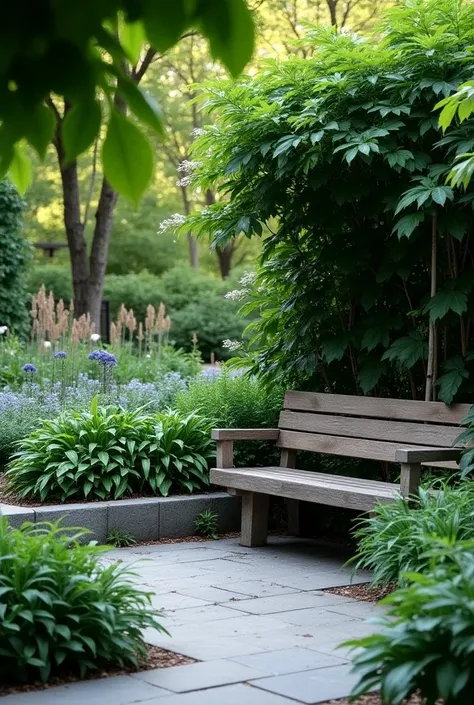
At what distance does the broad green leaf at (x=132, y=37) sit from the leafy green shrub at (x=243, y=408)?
236 inches

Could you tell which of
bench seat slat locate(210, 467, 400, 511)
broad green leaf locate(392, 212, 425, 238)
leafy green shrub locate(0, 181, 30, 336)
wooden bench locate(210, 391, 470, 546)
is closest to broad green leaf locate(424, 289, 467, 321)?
broad green leaf locate(392, 212, 425, 238)

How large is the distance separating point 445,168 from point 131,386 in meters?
4.60

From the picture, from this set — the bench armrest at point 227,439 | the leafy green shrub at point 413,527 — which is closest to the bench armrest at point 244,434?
the bench armrest at point 227,439

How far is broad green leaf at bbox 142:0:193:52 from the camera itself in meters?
1.81

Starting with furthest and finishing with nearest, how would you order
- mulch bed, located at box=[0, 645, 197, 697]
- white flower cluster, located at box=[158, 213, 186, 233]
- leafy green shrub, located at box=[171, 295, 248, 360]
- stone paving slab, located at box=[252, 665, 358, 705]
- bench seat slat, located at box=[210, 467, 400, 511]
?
1. leafy green shrub, located at box=[171, 295, 248, 360]
2. white flower cluster, located at box=[158, 213, 186, 233]
3. bench seat slat, located at box=[210, 467, 400, 511]
4. mulch bed, located at box=[0, 645, 197, 697]
5. stone paving slab, located at box=[252, 665, 358, 705]

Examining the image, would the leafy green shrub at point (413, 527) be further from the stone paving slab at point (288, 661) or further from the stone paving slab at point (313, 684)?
the stone paving slab at point (313, 684)

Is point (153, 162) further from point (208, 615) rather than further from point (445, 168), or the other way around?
point (445, 168)

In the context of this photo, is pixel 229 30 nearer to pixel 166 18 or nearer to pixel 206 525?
pixel 166 18

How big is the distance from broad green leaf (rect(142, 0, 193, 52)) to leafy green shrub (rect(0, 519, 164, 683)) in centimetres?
268

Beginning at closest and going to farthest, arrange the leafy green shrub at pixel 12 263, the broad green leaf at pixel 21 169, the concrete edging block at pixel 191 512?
1. the broad green leaf at pixel 21 169
2. the concrete edging block at pixel 191 512
3. the leafy green shrub at pixel 12 263

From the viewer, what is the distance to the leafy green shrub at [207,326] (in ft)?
82.0

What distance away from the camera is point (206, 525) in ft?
23.9

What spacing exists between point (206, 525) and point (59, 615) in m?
3.28

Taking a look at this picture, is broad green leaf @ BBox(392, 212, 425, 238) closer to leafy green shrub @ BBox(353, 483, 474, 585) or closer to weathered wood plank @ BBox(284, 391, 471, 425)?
weathered wood plank @ BBox(284, 391, 471, 425)
